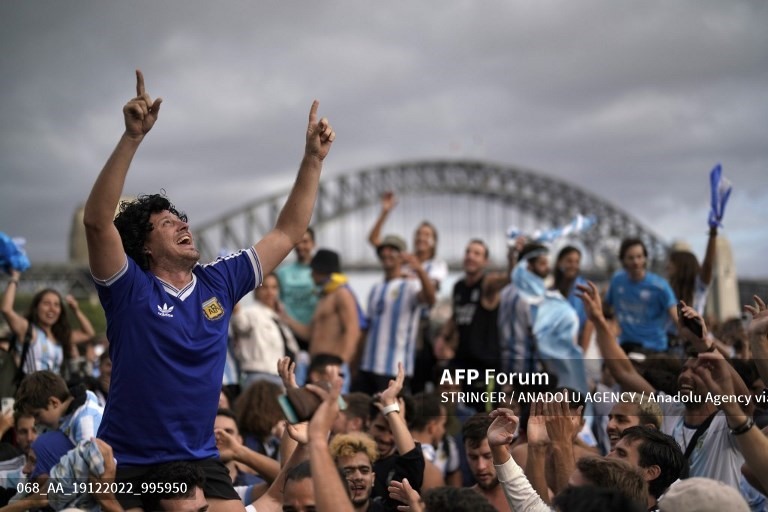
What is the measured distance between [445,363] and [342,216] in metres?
90.8

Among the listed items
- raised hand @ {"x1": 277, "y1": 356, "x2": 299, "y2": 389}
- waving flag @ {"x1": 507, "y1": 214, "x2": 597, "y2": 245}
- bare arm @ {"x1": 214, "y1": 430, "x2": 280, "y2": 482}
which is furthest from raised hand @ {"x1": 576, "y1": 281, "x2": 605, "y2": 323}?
waving flag @ {"x1": 507, "y1": 214, "x2": 597, "y2": 245}

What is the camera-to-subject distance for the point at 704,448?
388 centimetres

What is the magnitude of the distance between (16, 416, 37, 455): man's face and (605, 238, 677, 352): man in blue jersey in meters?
4.36

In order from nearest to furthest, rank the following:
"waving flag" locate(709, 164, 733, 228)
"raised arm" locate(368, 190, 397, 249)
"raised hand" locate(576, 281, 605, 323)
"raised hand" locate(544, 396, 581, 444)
A: 1. "raised hand" locate(544, 396, 581, 444)
2. "raised hand" locate(576, 281, 605, 323)
3. "waving flag" locate(709, 164, 733, 228)
4. "raised arm" locate(368, 190, 397, 249)

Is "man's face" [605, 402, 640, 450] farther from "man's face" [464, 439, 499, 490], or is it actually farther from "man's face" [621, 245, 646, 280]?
"man's face" [621, 245, 646, 280]

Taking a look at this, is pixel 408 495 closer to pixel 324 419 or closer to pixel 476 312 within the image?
pixel 324 419

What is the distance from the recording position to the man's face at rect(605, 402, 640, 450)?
4.24 meters

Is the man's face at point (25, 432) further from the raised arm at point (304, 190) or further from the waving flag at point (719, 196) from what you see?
the waving flag at point (719, 196)

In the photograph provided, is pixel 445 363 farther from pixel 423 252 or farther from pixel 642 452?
pixel 642 452

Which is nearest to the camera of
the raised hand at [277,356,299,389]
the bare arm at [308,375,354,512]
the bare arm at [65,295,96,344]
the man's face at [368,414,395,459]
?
the bare arm at [308,375,354,512]

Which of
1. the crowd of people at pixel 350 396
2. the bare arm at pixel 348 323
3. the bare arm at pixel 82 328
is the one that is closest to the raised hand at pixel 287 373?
the crowd of people at pixel 350 396

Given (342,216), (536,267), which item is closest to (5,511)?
(536,267)

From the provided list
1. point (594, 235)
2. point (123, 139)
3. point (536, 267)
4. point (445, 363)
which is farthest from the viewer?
point (594, 235)

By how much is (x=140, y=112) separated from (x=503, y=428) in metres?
1.75
